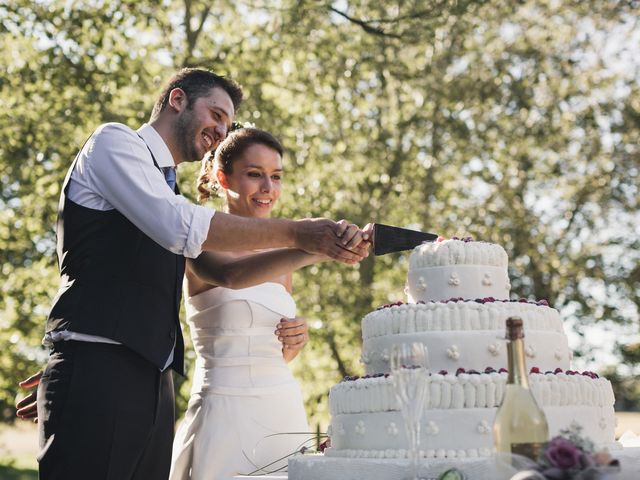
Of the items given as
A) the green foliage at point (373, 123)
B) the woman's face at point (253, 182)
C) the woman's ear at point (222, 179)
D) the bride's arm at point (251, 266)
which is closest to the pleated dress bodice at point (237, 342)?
the bride's arm at point (251, 266)

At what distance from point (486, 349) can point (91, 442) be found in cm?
165

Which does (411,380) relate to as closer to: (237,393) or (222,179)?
(237,393)

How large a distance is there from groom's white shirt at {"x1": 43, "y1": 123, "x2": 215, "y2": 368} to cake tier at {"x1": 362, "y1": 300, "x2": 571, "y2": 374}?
0.98 meters

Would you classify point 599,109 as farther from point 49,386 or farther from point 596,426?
point 49,386

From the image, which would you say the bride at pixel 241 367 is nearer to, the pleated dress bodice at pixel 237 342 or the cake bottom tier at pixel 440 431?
the pleated dress bodice at pixel 237 342

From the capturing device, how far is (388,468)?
350 cm

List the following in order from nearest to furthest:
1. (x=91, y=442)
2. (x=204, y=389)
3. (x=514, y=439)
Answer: (x=514, y=439) < (x=91, y=442) < (x=204, y=389)

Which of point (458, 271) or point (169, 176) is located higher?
point (169, 176)

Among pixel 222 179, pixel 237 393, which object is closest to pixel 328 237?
pixel 237 393

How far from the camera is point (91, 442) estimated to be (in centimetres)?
340

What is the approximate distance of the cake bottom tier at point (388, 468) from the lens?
339 cm

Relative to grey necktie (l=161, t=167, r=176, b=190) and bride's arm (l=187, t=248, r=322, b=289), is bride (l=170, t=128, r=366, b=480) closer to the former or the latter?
bride's arm (l=187, t=248, r=322, b=289)

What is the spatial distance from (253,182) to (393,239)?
3.78 ft

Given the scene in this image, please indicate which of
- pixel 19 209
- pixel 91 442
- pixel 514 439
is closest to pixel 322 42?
pixel 19 209
